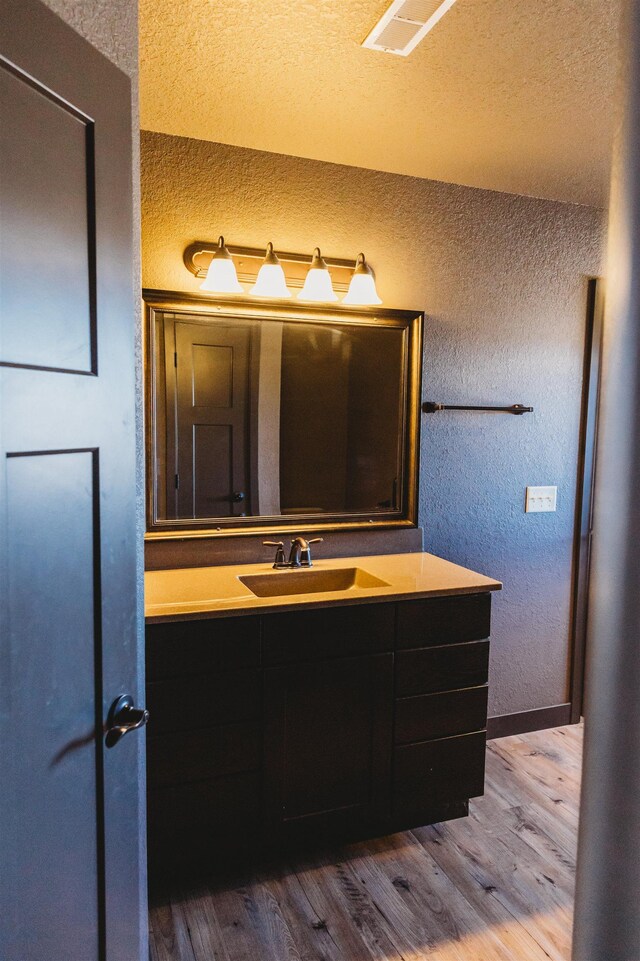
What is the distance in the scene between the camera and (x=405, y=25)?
59.7 inches

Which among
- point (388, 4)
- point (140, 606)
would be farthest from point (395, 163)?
point (140, 606)

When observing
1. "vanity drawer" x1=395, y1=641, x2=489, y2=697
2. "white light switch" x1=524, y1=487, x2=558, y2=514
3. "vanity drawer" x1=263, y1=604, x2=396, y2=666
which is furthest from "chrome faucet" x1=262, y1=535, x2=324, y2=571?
"white light switch" x1=524, y1=487, x2=558, y2=514

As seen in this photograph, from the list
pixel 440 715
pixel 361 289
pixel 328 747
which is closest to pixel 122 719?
pixel 328 747

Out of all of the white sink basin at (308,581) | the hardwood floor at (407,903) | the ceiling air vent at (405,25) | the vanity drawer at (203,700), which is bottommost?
the hardwood floor at (407,903)

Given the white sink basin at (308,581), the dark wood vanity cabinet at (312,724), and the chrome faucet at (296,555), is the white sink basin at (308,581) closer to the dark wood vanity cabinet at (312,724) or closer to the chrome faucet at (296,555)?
the chrome faucet at (296,555)

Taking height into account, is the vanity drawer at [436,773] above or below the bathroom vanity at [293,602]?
below

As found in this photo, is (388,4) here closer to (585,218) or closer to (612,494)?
(612,494)

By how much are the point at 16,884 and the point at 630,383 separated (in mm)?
945

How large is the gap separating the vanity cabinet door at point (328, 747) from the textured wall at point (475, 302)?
33.6 inches

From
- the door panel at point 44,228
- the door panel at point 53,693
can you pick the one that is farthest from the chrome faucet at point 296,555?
the door panel at point 44,228

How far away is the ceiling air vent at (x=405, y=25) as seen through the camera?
1.43 metres

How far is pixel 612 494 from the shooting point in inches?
14.3

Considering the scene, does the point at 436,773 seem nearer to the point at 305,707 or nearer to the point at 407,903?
the point at 407,903

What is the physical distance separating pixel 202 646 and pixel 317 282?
4.31 ft
